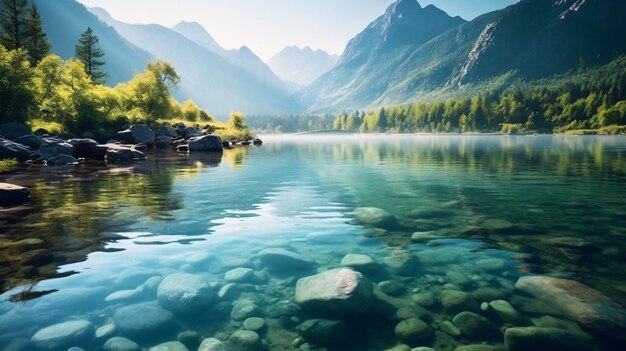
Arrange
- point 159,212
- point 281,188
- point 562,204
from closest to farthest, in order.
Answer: point 159,212, point 562,204, point 281,188

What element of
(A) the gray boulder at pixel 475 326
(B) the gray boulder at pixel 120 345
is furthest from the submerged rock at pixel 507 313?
(B) the gray boulder at pixel 120 345

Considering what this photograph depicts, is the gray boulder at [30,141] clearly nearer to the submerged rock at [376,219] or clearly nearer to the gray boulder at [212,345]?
the submerged rock at [376,219]

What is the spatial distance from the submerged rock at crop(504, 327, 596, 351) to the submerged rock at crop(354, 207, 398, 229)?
301 inches

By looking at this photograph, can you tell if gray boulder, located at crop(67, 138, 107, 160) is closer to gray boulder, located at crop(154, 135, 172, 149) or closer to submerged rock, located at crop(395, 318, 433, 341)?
gray boulder, located at crop(154, 135, 172, 149)

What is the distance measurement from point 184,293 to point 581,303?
8322 millimetres

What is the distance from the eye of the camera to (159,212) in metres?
16.2

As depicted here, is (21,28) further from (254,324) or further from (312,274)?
(254,324)

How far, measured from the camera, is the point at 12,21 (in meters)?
66.7

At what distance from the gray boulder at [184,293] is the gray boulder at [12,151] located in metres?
37.5

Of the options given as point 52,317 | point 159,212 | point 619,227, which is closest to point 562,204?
point 619,227

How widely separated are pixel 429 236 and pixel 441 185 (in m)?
12.9

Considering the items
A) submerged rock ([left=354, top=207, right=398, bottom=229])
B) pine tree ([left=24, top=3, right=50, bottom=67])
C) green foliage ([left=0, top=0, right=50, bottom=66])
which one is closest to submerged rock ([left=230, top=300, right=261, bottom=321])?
submerged rock ([left=354, top=207, right=398, bottom=229])

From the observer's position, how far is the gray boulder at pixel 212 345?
6094 millimetres

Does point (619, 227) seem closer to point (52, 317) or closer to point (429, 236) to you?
point (429, 236)
